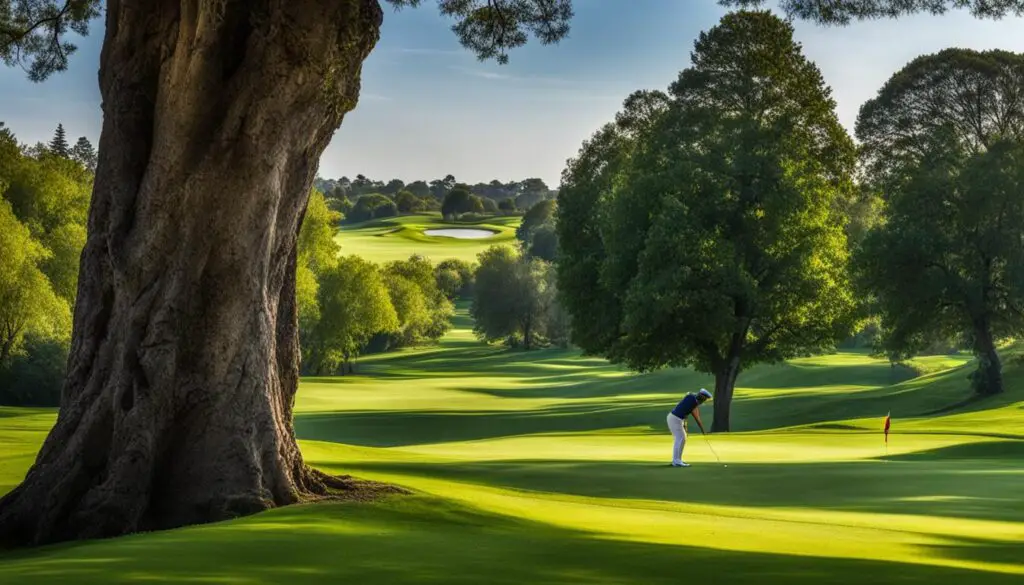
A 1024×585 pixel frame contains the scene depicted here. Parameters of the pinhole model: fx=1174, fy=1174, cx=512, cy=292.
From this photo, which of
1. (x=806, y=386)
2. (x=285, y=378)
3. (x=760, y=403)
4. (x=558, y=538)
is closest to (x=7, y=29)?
(x=285, y=378)

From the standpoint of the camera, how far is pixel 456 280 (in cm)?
13638

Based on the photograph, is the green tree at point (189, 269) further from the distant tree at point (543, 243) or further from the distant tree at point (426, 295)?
the distant tree at point (543, 243)

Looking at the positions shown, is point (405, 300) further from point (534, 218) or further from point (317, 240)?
point (534, 218)

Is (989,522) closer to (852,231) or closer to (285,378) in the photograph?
(285,378)

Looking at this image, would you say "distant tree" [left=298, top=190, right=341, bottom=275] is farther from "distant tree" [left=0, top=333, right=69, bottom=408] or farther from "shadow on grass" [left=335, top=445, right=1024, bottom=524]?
"shadow on grass" [left=335, top=445, right=1024, bottom=524]

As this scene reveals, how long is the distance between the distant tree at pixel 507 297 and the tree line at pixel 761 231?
46.2 meters

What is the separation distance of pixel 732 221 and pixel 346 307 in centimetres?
3388

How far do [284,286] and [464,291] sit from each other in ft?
454

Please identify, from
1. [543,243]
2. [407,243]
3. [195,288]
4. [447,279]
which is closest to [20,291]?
[195,288]

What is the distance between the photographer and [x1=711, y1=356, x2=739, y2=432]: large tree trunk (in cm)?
4016

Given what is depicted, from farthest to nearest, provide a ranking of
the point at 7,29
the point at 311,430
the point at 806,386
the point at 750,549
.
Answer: the point at 806,386
the point at 311,430
the point at 7,29
the point at 750,549

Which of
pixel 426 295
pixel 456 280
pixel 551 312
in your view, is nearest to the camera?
pixel 551 312

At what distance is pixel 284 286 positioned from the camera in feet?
48.2

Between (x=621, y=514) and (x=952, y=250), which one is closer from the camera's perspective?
(x=621, y=514)
